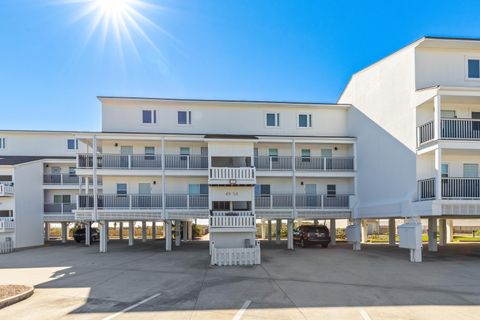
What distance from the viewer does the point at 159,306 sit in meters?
10.1

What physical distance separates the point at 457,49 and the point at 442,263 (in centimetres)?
1188

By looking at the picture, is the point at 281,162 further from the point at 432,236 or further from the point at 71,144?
the point at 71,144

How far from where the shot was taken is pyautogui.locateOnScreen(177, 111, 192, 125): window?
26766 mm

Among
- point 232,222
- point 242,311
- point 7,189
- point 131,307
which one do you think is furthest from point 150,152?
point 242,311

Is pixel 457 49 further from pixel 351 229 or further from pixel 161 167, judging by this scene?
pixel 161 167

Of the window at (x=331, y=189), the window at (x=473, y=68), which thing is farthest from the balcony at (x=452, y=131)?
the window at (x=331, y=189)

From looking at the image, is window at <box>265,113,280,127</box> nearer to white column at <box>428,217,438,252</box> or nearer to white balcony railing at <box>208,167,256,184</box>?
white balcony railing at <box>208,167,256,184</box>

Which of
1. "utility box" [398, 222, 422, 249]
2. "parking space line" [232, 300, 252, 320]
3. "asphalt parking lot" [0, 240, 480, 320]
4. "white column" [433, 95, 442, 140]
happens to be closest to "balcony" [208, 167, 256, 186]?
"asphalt parking lot" [0, 240, 480, 320]

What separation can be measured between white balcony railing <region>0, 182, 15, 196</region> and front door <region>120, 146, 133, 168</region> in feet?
32.9

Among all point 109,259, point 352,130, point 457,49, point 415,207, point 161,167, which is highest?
point 457,49

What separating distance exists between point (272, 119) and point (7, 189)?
69.9 ft

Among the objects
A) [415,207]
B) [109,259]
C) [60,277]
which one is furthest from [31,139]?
[415,207]

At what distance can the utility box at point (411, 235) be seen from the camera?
18.1m

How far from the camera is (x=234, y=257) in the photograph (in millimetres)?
17406
